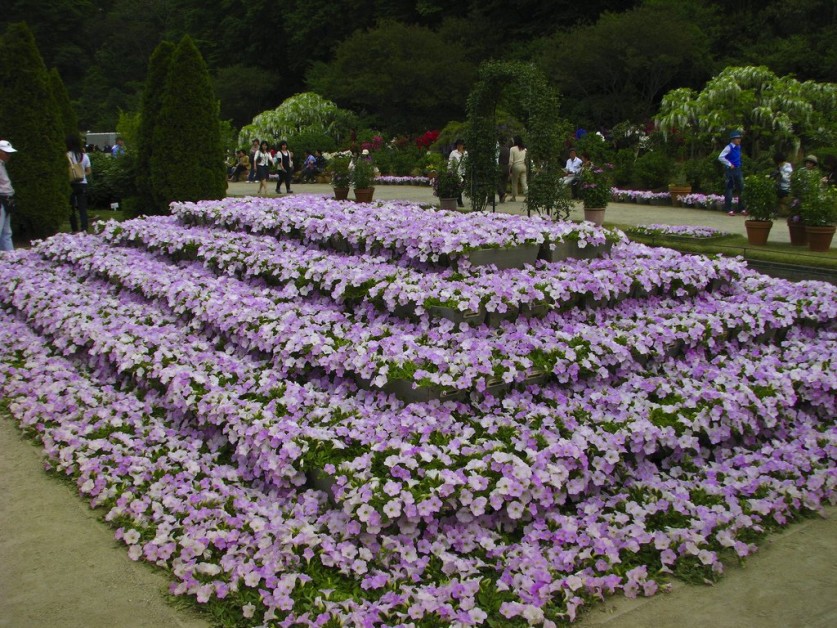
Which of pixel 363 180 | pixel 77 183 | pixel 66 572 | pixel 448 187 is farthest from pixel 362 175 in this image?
pixel 66 572

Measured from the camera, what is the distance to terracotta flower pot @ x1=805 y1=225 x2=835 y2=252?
33.7 feet

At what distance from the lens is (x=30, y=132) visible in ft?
39.7

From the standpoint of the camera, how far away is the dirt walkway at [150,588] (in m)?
3.10

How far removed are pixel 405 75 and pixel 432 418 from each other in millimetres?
34331

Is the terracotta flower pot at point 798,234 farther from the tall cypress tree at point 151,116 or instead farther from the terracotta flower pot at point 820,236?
the tall cypress tree at point 151,116

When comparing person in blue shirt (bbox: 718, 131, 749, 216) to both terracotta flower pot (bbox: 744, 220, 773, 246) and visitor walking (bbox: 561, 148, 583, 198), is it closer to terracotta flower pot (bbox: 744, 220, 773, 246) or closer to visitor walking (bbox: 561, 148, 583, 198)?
visitor walking (bbox: 561, 148, 583, 198)

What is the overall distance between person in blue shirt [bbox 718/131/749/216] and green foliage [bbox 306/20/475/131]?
22079 millimetres

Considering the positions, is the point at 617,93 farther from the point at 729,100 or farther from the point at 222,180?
the point at 222,180

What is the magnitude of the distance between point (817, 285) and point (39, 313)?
22.5 ft

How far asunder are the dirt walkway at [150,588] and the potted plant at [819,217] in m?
7.42

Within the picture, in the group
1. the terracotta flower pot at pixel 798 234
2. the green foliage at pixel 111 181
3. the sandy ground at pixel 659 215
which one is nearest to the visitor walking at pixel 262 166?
the sandy ground at pixel 659 215

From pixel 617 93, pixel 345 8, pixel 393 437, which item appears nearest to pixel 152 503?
pixel 393 437

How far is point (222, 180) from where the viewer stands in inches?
530

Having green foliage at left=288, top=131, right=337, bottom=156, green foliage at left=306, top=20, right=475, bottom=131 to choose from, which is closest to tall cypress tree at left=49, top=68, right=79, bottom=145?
green foliage at left=288, top=131, right=337, bottom=156
